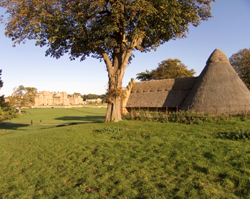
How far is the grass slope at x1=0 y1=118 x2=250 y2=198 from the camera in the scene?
6473 mm

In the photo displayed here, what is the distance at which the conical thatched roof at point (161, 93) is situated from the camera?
22.3m

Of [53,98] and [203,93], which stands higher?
[53,98]

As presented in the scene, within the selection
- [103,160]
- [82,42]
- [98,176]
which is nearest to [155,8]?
[82,42]

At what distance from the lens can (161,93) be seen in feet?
78.0

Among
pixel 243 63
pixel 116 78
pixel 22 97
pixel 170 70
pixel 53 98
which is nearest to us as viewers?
pixel 116 78

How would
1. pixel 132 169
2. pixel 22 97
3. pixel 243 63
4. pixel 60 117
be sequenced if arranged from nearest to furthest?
1. pixel 132 169
2. pixel 243 63
3. pixel 60 117
4. pixel 22 97

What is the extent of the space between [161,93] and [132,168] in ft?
54.1

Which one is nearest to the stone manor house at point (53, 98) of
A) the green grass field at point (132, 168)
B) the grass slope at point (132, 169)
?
the grass slope at point (132, 169)

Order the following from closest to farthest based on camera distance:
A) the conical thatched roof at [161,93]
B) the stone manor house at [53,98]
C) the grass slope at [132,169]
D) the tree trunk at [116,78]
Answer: the grass slope at [132,169], the tree trunk at [116,78], the conical thatched roof at [161,93], the stone manor house at [53,98]

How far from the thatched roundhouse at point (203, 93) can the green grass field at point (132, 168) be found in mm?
5427

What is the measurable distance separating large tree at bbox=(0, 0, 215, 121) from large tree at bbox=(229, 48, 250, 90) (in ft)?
71.6

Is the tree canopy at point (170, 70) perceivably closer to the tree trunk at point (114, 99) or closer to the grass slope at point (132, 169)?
the tree trunk at point (114, 99)

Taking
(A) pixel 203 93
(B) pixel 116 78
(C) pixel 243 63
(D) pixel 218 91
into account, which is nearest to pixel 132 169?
(B) pixel 116 78

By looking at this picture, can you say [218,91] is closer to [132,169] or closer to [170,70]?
[132,169]
